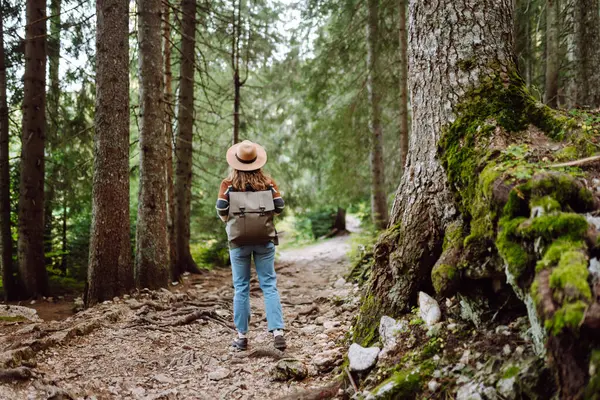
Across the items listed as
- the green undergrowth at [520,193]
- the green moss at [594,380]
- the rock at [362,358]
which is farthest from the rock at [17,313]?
the green moss at [594,380]

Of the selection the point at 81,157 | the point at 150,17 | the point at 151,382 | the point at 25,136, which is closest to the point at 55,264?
the point at 81,157

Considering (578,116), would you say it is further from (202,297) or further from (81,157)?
(81,157)

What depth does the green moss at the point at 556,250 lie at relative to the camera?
2220 mm

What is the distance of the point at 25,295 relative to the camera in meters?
9.21

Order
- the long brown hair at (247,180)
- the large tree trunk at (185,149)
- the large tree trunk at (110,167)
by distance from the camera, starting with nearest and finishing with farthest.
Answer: the long brown hair at (247,180) < the large tree trunk at (110,167) < the large tree trunk at (185,149)

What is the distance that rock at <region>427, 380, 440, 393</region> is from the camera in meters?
2.77

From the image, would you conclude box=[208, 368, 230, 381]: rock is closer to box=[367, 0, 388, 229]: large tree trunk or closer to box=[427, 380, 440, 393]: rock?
box=[427, 380, 440, 393]: rock

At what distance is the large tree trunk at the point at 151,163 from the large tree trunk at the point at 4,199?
3.47 meters

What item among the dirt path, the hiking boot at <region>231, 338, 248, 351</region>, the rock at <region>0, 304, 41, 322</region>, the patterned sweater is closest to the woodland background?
the rock at <region>0, 304, 41, 322</region>

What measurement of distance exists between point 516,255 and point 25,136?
9.99 m

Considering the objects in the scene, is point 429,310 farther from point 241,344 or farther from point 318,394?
point 241,344

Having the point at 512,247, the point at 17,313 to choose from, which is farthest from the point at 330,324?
the point at 17,313

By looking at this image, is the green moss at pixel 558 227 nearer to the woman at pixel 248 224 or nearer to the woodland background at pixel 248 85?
the woman at pixel 248 224

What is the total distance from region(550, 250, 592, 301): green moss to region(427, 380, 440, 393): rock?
1.10 m
